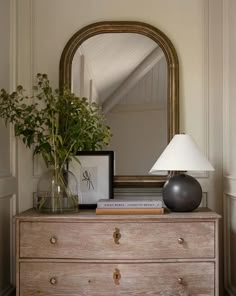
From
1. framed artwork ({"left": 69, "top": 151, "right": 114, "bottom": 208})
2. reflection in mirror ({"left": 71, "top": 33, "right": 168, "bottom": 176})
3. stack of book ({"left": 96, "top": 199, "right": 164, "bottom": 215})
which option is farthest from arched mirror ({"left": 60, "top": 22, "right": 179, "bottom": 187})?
stack of book ({"left": 96, "top": 199, "right": 164, "bottom": 215})

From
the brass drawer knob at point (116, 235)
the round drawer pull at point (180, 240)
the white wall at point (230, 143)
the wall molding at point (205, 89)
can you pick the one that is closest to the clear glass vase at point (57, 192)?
the brass drawer knob at point (116, 235)

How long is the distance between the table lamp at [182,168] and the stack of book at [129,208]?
0.10 meters

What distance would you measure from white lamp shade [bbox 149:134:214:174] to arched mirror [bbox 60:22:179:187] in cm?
32

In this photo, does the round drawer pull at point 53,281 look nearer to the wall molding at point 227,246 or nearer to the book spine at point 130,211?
the book spine at point 130,211

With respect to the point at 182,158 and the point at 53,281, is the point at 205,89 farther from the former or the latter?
the point at 53,281

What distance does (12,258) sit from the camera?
2.53m

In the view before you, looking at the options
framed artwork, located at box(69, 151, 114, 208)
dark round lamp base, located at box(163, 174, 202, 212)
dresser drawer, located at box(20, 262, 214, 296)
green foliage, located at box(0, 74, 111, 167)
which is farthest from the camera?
framed artwork, located at box(69, 151, 114, 208)

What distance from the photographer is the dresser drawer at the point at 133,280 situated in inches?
82.4

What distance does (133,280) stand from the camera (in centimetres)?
210

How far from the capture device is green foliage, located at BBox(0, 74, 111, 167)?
2.36 metres

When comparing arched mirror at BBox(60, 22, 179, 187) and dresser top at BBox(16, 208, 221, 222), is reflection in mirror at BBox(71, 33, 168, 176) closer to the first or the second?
arched mirror at BBox(60, 22, 179, 187)

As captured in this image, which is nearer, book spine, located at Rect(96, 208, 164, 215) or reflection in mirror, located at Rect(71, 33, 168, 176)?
book spine, located at Rect(96, 208, 164, 215)

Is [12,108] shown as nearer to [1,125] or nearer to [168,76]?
[1,125]

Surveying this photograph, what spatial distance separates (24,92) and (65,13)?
0.55 meters
